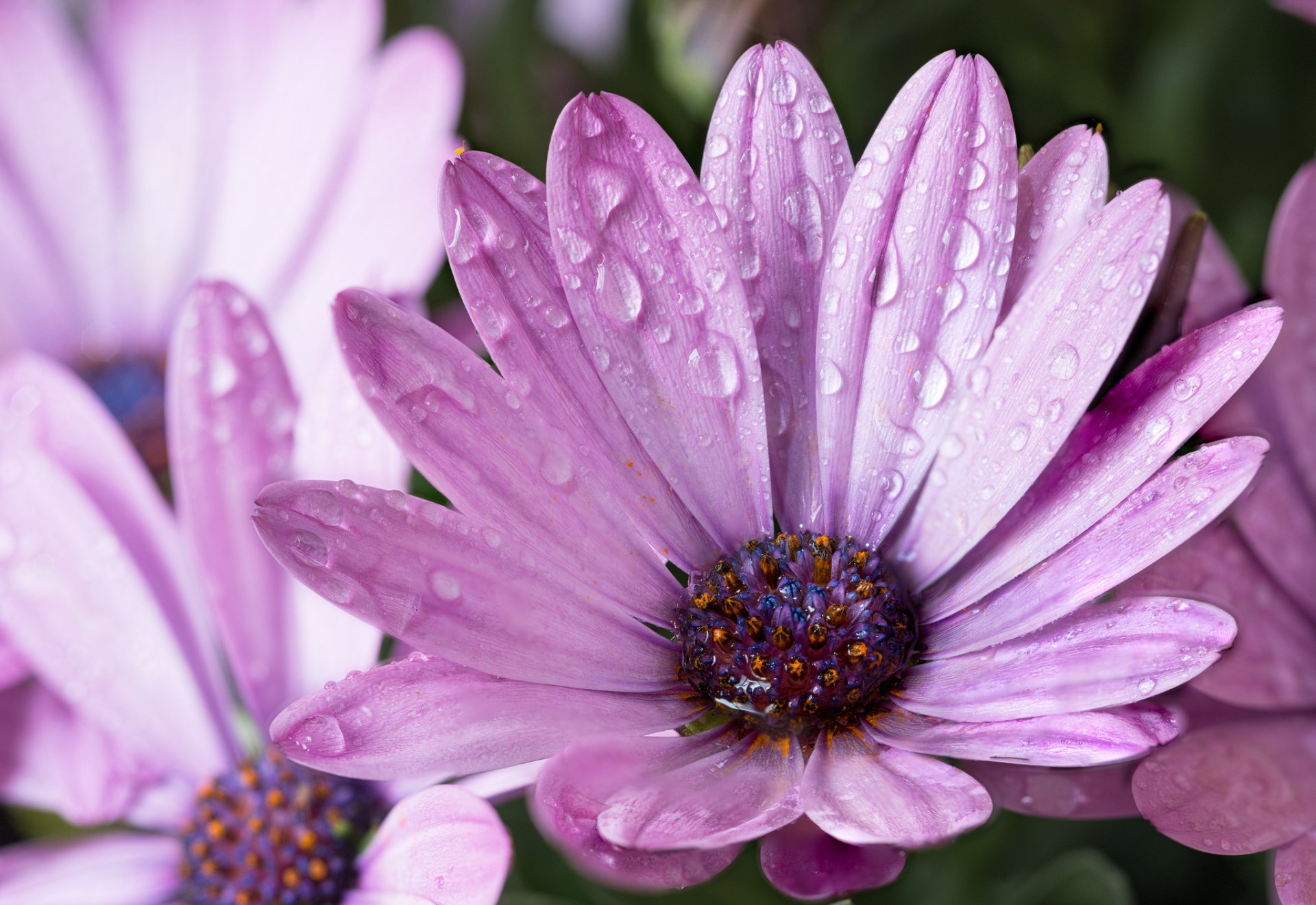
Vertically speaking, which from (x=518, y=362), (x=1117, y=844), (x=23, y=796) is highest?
(x=518, y=362)

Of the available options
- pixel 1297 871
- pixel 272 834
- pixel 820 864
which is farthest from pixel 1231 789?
pixel 272 834

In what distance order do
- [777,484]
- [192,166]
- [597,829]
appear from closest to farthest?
1. [597,829]
2. [777,484]
3. [192,166]

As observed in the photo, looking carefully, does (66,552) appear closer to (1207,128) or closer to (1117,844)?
(1117,844)

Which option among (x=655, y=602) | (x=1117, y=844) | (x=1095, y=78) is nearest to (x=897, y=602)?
(x=655, y=602)

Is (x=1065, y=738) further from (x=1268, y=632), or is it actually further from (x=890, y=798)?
(x=1268, y=632)

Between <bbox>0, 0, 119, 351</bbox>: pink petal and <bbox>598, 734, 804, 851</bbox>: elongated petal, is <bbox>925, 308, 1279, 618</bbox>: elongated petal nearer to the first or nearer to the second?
<bbox>598, 734, 804, 851</bbox>: elongated petal

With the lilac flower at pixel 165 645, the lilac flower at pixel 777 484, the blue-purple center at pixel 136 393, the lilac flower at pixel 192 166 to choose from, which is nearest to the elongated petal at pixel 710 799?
the lilac flower at pixel 777 484
